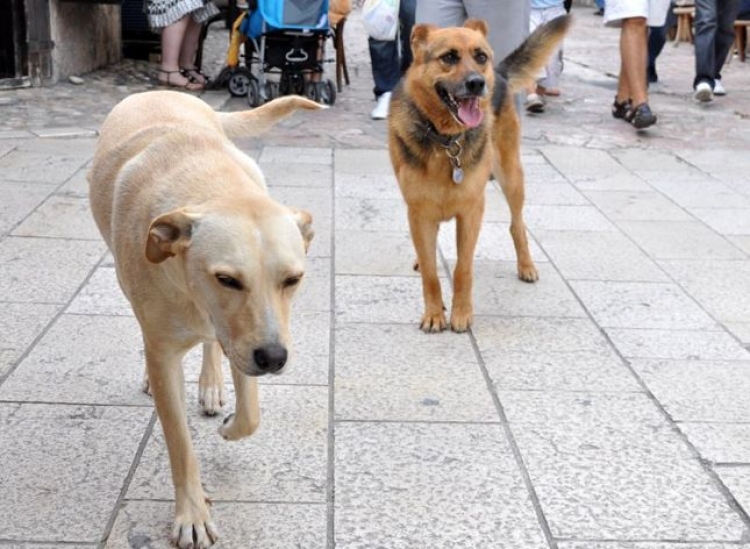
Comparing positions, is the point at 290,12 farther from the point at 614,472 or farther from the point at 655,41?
the point at 614,472

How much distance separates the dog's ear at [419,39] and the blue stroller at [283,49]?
16.7 ft

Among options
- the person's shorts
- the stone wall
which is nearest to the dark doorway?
the stone wall

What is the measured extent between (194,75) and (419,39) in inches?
265

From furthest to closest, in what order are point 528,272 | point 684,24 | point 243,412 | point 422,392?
point 684,24, point 528,272, point 422,392, point 243,412

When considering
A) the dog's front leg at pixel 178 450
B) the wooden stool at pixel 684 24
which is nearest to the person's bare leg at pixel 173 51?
the dog's front leg at pixel 178 450

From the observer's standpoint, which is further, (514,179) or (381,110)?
(381,110)

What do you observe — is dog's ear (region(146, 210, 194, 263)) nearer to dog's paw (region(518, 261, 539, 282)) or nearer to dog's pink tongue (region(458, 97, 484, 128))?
dog's pink tongue (region(458, 97, 484, 128))

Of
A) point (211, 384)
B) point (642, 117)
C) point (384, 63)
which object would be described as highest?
point (384, 63)

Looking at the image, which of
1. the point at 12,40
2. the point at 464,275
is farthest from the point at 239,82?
the point at 464,275

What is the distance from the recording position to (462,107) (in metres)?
4.56

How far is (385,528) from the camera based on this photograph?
2.91m

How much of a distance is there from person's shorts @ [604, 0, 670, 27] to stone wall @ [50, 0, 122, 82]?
18.4ft

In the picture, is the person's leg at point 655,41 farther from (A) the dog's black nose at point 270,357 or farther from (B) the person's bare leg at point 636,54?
(A) the dog's black nose at point 270,357

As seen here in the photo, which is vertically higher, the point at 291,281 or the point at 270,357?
the point at 291,281
